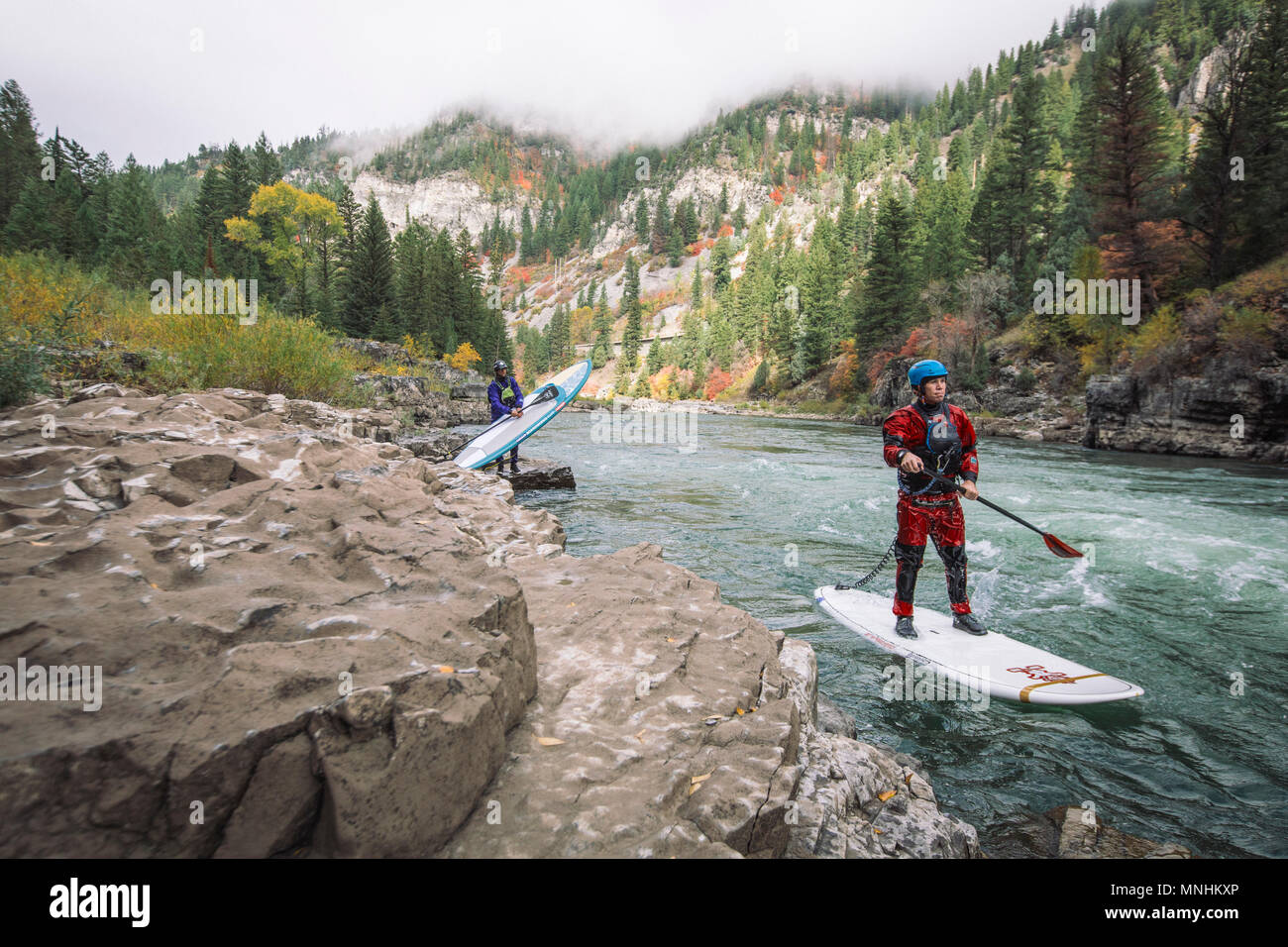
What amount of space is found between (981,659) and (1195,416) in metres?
25.3

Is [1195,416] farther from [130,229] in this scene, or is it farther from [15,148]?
[15,148]

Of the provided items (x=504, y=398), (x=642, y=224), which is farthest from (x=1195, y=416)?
(x=642, y=224)

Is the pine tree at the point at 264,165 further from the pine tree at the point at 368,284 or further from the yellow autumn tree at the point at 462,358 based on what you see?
the yellow autumn tree at the point at 462,358

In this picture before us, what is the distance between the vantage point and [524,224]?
174 meters

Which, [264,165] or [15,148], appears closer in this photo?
[15,148]

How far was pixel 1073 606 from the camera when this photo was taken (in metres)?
6.83

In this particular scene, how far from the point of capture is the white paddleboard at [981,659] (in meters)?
4.57

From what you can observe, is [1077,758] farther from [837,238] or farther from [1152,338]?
[837,238]

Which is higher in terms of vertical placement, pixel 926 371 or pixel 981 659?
pixel 926 371

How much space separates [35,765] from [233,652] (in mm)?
612

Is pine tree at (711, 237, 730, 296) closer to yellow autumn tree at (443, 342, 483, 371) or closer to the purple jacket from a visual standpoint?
yellow autumn tree at (443, 342, 483, 371)

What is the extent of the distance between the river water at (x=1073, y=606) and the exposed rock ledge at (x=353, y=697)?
4.08ft

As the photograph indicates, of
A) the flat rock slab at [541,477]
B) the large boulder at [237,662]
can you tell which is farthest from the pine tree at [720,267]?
the large boulder at [237,662]

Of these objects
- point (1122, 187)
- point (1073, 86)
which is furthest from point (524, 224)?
point (1122, 187)
